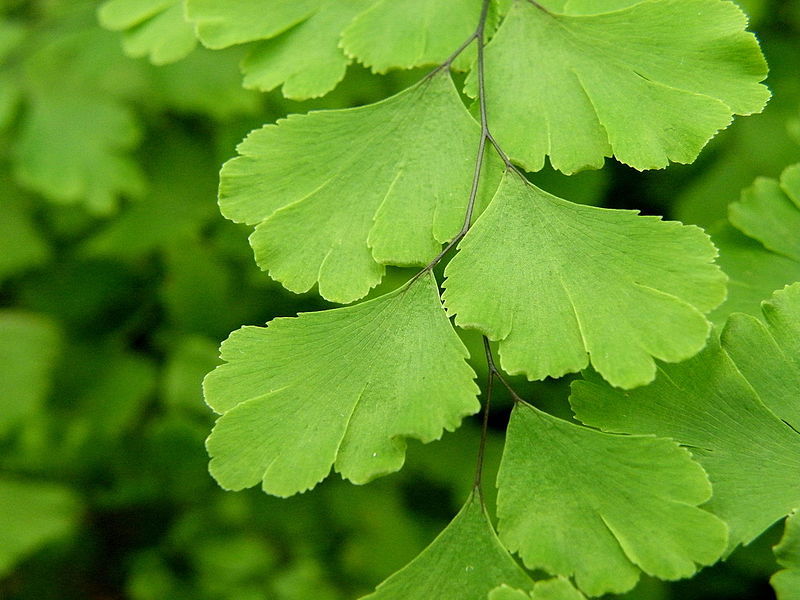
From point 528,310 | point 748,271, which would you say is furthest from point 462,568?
point 748,271

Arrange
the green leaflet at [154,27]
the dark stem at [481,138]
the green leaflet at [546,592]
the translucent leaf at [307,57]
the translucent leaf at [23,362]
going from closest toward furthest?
the green leaflet at [546,592], the dark stem at [481,138], the translucent leaf at [307,57], the green leaflet at [154,27], the translucent leaf at [23,362]

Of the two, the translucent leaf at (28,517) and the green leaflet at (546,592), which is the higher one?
the green leaflet at (546,592)

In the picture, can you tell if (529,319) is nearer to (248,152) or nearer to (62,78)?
(248,152)

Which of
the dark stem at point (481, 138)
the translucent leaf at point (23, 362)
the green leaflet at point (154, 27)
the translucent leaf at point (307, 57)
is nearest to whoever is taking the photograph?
the dark stem at point (481, 138)

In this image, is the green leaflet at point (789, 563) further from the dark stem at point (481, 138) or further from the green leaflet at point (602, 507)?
the dark stem at point (481, 138)

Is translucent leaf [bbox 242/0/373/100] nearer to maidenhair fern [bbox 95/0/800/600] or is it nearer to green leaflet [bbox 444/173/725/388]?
maidenhair fern [bbox 95/0/800/600]

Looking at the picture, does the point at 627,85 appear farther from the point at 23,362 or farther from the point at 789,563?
the point at 23,362

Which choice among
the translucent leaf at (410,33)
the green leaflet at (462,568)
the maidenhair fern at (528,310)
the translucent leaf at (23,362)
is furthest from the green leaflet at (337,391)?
the translucent leaf at (23,362)

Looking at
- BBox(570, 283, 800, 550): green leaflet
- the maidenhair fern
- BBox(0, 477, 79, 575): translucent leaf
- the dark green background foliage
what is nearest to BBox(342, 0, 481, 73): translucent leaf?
the maidenhair fern
